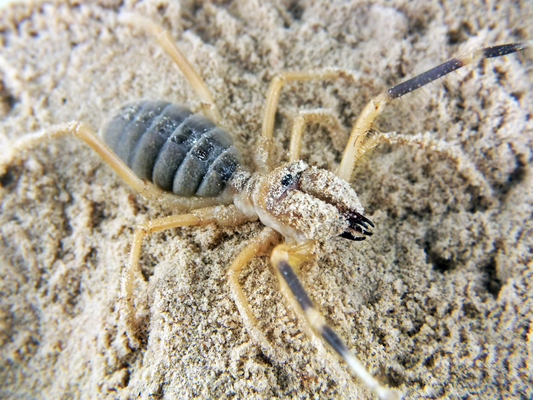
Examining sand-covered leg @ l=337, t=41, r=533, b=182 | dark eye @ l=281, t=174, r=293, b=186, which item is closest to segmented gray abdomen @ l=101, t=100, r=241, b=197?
dark eye @ l=281, t=174, r=293, b=186

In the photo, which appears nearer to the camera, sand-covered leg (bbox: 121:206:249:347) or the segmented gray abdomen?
sand-covered leg (bbox: 121:206:249:347)

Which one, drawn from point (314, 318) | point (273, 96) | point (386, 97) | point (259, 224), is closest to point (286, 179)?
point (259, 224)

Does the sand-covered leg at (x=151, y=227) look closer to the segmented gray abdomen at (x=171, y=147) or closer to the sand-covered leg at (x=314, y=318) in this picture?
the segmented gray abdomen at (x=171, y=147)

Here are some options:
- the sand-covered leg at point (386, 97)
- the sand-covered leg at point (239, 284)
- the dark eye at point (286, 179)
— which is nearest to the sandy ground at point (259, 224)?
the sand-covered leg at point (239, 284)

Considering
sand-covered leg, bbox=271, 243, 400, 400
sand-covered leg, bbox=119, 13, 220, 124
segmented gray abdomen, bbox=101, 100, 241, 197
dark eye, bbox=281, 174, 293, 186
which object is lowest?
sand-covered leg, bbox=271, 243, 400, 400

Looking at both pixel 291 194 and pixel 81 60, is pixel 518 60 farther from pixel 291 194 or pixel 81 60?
pixel 81 60

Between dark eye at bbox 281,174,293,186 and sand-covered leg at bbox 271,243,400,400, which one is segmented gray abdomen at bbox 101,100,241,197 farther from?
sand-covered leg at bbox 271,243,400,400

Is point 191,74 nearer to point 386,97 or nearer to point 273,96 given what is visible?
point 273,96
